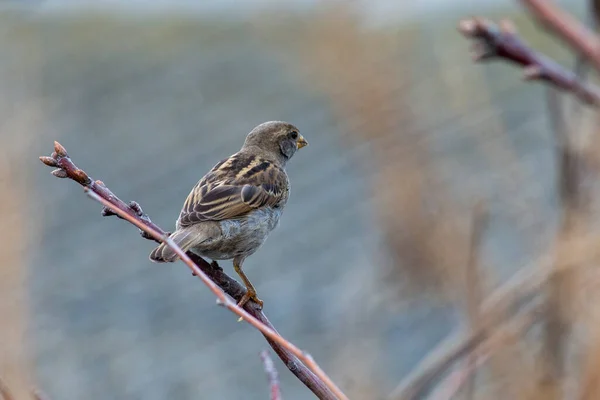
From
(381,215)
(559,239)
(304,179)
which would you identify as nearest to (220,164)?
(381,215)

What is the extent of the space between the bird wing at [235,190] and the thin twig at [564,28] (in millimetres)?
2444

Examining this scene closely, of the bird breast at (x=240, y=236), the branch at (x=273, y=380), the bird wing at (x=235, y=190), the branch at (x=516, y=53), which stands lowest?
the branch at (x=273, y=380)

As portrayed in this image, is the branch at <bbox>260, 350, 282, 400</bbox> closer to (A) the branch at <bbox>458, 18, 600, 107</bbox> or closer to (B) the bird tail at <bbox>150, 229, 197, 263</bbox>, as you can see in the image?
(A) the branch at <bbox>458, 18, 600, 107</bbox>

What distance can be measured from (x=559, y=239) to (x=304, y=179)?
23.7ft

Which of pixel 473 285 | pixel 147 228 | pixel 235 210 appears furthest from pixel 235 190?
pixel 147 228

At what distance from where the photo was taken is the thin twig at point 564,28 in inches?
57.6

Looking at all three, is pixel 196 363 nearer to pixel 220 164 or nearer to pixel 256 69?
pixel 220 164

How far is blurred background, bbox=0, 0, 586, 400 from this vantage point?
17.1ft

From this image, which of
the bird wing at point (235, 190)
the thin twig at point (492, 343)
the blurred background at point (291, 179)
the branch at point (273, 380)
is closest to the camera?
A: the branch at point (273, 380)

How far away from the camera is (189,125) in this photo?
37.1 ft

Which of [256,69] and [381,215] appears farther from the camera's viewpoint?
[256,69]

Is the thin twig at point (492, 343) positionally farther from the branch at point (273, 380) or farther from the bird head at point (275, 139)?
the bird head at point (275, 139)

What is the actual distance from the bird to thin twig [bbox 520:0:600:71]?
1944 millimetres

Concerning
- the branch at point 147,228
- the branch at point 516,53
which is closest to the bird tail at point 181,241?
the branch at point 147,228
